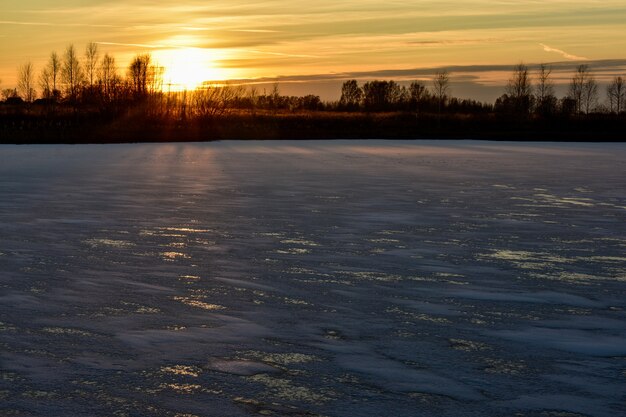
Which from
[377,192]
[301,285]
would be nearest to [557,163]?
[377,192]

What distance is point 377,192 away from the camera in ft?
48.9

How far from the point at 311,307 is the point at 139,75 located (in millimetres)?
63534

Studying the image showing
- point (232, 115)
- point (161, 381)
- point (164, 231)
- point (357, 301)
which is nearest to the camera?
point (161, 381)

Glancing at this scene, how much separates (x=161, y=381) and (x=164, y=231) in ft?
18.7

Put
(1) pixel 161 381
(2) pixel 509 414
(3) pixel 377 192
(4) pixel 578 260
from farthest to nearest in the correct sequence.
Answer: (3) pixel 377 192
(4) pixel 578 260
(1) pixel 161 381
(2) pixel 509 414

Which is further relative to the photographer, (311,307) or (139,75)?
(139,75)

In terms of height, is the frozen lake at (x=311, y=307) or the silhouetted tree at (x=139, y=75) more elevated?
the silhouetted tree at (x=139, y=75)

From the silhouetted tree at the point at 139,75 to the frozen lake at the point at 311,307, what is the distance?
4299 centimetres

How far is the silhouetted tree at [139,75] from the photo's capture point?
55.0 m

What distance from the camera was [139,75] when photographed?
66.9 meters

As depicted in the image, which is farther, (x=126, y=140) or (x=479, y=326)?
(x=126, y=140)

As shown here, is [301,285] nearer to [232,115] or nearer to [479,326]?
[479,326]

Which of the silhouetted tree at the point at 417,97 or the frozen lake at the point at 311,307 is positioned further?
the silhouetted tree at the point at 417,97

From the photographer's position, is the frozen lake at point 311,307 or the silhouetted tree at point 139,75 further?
the silhouetted tree at point 139,75
